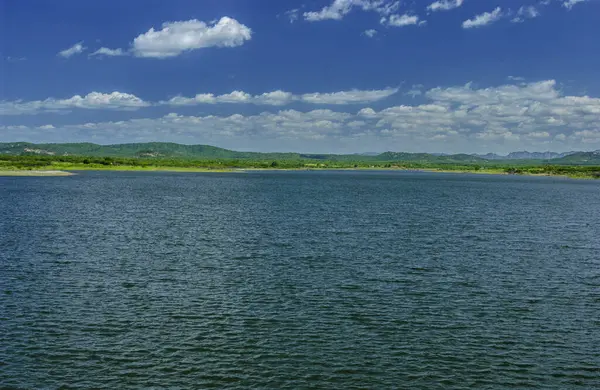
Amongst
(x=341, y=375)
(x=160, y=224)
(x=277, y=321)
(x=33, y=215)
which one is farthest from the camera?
(x=33, y=215)

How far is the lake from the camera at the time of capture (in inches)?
907

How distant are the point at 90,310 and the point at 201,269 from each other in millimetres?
11915

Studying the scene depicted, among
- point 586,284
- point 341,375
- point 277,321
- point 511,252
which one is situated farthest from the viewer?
point 511,252

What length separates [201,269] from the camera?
41.3m

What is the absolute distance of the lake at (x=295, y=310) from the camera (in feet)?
75.6

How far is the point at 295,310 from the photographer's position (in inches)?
1236

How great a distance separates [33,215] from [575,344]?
73.9 metres

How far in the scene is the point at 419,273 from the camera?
1624 inches

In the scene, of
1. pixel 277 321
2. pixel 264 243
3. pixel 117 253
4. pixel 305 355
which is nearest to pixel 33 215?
pixel 117 253

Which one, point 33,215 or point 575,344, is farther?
point 33,215

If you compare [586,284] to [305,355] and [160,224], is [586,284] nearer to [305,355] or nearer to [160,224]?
[305,355]

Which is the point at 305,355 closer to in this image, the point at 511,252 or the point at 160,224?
the point at 511,252

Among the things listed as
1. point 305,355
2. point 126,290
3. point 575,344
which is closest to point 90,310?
point 126,290

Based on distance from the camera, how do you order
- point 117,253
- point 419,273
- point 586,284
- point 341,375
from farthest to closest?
point 117,253 < point 419,273 < point 586,284 < point 341,375
